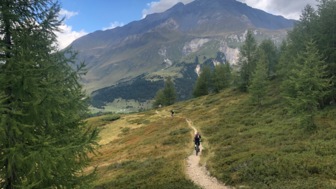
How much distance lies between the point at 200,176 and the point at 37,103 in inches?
664

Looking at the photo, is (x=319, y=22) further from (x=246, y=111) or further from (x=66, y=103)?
(x=66, y=103)

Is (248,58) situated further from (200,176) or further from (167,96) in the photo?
(200,176)

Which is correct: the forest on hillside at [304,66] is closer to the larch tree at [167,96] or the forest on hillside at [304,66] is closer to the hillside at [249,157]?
the hillside at [249,157]

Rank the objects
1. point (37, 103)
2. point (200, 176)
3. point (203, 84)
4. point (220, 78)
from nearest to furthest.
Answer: point (37, 103)
point (200, 176)
point (220, 78)
point (203, 84)

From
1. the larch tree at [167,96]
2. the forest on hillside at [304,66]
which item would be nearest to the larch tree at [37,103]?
the forest on hillside at [304,66]

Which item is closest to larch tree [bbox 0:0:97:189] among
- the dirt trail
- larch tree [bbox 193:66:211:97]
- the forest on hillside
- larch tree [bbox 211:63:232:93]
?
the dirt trail

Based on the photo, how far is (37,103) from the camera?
11.2 meters

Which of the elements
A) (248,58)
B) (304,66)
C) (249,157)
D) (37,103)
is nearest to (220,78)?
(248,58)

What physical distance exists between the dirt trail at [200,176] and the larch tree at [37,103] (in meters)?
10.6

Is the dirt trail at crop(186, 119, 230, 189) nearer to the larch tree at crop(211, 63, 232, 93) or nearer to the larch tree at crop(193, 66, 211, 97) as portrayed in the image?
the larch tree at crop(211, 63, 232, 93)

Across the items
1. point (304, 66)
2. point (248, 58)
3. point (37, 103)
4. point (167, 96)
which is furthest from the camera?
point (167, 96)

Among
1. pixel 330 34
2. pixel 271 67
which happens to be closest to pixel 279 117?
pixel 330 34

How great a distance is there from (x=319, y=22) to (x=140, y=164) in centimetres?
3464

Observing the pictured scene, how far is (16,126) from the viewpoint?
10.8 meters
